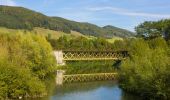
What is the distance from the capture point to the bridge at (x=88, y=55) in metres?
134

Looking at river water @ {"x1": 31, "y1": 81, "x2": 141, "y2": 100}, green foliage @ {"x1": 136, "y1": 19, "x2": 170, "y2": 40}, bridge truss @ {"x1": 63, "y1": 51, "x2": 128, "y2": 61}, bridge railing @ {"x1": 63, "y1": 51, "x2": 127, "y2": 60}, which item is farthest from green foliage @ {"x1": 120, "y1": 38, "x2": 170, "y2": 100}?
green foliage @ {"x1": 136, "y1": 19, "x2": 170, "y2": 40}

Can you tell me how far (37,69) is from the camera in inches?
3492

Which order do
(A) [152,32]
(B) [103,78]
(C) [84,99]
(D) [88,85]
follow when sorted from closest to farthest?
(C) [84,99] < (D) [88,85] < (B) [103,78] < (A) [152,32]

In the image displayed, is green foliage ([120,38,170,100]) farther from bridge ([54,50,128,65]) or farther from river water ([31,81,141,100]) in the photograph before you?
bridge ([54,50,128,65])

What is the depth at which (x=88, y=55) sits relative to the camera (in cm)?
14238

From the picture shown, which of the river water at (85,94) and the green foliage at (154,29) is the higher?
the green foliage at (154,29)

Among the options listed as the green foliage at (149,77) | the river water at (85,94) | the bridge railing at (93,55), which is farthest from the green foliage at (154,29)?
the green foliage at (149,77)

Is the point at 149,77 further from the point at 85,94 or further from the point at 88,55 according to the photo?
the point at 88,55

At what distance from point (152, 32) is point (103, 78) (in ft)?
213

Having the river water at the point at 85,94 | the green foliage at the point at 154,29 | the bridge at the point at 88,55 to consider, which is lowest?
the river water at the point at 85,94

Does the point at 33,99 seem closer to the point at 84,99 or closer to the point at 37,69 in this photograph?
the point at 84,99

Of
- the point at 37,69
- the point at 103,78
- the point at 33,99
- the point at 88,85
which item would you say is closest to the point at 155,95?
the point at 33,99

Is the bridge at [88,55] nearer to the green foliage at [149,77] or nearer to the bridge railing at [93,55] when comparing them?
the bridge railing at [93,55]

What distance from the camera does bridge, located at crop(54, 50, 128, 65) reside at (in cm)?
13369
